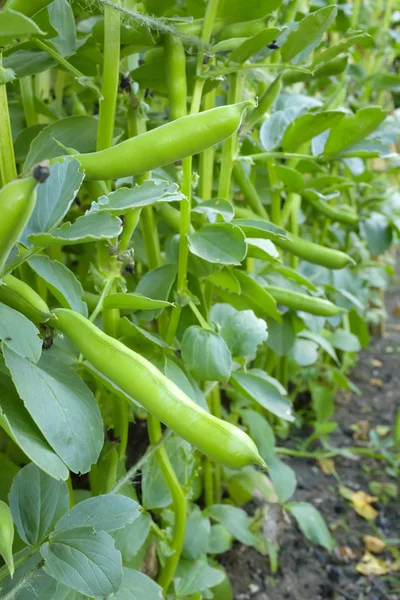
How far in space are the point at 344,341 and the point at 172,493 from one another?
758mm

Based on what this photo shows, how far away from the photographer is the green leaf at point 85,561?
404 millimetres

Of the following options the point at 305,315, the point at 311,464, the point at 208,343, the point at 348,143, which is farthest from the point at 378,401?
the point at 208,343

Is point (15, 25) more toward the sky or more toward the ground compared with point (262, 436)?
more toward the sky

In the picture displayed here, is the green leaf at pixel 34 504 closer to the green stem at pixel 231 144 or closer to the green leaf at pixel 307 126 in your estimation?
the green stem at pixel 231 144

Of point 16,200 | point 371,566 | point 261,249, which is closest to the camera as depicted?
point 16,200

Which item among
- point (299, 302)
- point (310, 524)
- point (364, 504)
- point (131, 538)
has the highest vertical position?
point (299, 302)

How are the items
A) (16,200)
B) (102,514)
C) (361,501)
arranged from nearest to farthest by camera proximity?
1. (16,200)
2. (102,514)
3. (361,501)

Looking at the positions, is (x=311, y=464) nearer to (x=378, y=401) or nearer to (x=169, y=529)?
(x=378, y=401)

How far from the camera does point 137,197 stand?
0.41m

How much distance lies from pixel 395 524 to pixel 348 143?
0.89 m

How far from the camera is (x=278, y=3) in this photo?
1.77 feet

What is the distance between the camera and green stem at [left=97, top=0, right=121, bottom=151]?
0.48m

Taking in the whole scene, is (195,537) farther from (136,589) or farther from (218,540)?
(136,589)

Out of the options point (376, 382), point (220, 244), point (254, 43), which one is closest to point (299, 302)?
point (220, 244)
